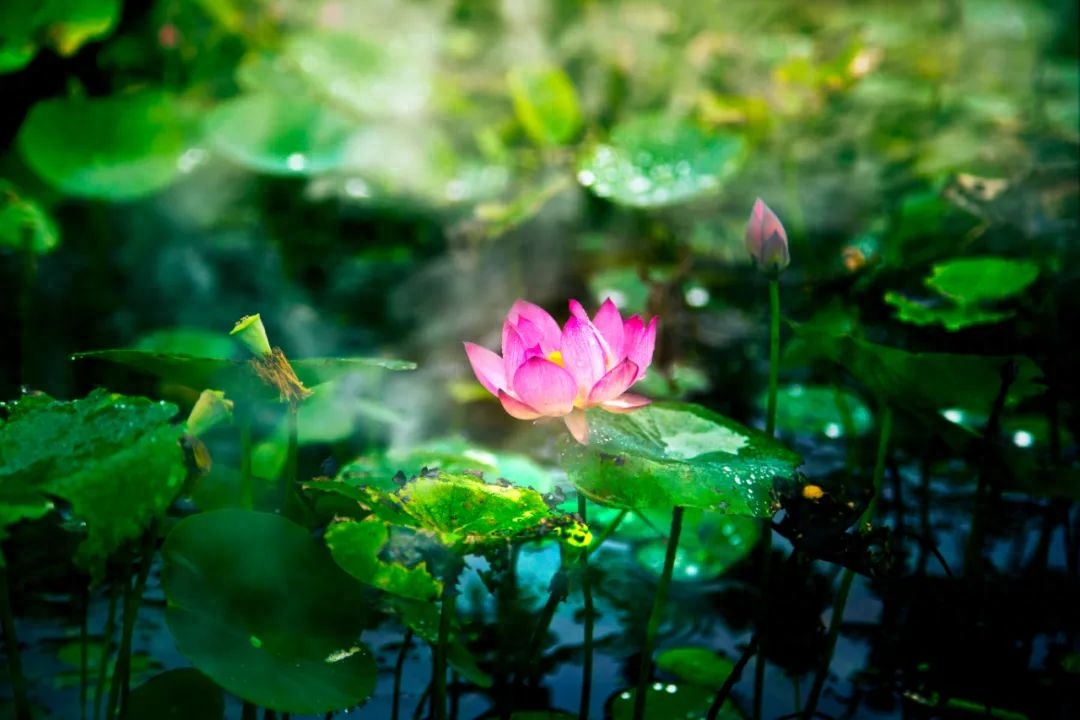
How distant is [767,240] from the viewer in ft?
2.95

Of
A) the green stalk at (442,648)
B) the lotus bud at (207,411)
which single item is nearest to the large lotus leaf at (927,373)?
the green stalk at (442,648)

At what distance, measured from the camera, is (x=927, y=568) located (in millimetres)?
1183

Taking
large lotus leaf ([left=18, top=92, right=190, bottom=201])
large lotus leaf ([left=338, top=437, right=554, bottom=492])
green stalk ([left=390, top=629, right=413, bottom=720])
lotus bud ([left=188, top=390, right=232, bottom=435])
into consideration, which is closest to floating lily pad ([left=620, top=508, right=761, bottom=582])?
large lotus leaf ([left=338, top=437, right=554, bottom=492])

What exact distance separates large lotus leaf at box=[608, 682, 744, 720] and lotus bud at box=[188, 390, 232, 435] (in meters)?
0.51

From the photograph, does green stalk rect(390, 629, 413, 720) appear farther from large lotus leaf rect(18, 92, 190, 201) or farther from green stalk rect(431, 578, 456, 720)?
large lotus leaf rect(18, 92, 190, 201)

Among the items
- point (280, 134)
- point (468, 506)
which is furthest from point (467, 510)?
point (280, 134)

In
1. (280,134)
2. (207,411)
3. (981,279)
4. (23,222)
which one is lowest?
(207,411)

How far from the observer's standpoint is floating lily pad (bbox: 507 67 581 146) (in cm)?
227

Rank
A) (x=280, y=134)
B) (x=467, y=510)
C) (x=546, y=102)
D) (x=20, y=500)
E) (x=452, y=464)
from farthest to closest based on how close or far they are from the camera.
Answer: (x=546, y=102), (x=280, y=134), (x=452, y=464), (x=467, y=510), (x=20, y=500)

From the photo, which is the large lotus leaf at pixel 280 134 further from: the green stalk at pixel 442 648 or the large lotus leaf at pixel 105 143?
the green stalk at pixel 442 648

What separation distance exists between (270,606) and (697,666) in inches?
18.7

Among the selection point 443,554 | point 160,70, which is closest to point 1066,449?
point 443,554

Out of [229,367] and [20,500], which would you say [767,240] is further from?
[20,500]

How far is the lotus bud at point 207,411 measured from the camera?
0.74m
